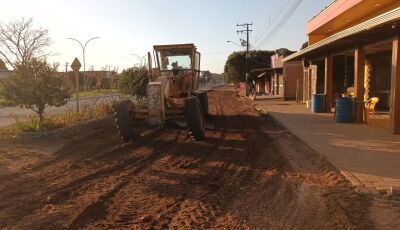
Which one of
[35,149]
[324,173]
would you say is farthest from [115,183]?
[35,149]

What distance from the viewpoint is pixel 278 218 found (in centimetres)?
619

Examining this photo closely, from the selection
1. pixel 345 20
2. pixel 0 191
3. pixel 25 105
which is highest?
pixel 345 20

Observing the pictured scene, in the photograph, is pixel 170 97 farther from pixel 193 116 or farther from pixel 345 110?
pixel 345 110

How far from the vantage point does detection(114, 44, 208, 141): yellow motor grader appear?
514 inches

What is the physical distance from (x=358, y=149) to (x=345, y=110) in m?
6.41

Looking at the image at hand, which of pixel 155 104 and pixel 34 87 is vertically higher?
pixel 34 87

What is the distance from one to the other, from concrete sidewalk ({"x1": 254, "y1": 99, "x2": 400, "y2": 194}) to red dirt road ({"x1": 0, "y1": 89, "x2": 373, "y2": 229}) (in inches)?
15.0

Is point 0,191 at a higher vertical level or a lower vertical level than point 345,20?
lower

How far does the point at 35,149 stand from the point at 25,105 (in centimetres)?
317

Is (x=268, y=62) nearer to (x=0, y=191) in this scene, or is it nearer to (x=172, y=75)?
(x=172, y=75)

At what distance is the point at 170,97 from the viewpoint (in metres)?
15.1

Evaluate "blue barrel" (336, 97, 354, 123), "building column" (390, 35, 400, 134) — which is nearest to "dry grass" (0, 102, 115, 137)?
"blue barrel" (336, 97, 354, 123)

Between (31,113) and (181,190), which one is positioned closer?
(181,190)

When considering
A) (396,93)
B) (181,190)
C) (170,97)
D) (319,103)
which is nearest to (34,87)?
(170,97)
